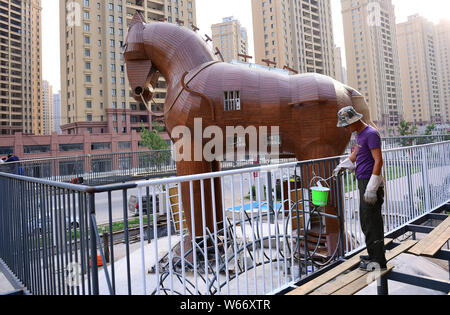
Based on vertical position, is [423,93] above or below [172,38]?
above

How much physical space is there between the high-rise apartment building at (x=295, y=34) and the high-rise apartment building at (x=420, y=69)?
36.4m

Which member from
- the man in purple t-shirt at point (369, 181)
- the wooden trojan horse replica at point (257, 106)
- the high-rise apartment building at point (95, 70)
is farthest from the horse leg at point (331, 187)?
the high-rise apartment building at point (95, 70)

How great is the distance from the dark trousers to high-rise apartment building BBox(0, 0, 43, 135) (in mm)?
63670

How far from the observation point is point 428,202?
571 centimetres

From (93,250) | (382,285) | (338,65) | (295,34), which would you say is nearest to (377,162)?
(382,285)

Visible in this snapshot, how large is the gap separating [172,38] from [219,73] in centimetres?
125

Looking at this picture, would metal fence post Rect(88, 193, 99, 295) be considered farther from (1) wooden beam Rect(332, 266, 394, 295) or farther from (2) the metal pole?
(2) the metal pole

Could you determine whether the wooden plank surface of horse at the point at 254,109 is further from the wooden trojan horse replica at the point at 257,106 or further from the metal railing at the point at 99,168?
the metal railing at the point at 99,168

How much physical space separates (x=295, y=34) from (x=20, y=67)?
5346 centimetres

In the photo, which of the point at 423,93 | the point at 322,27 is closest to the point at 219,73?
the point at 322,27

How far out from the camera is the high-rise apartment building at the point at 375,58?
228 feet

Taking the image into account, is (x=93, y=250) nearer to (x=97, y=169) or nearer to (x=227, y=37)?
(x=97, y=169)

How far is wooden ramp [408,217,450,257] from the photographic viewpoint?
370cm
